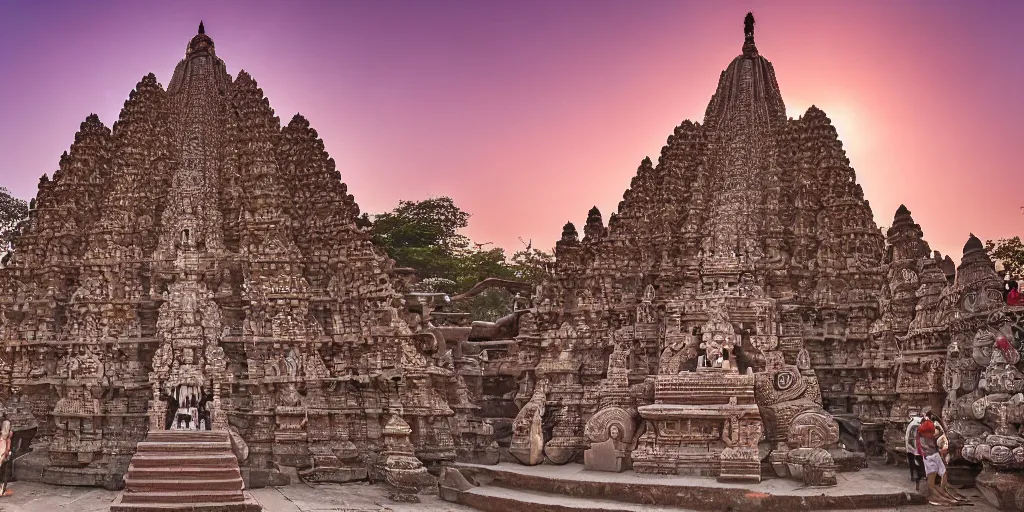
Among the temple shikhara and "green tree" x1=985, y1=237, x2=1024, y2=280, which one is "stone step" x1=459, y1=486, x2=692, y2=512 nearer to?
the temple shikhara

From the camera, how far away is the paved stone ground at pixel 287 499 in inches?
845

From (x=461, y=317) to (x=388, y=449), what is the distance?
851 centimetres

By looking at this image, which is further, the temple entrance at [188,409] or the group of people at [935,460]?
the temple entrance at [188,409]

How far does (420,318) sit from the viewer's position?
1030 inches

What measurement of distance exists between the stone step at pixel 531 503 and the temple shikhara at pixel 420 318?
0.43 meters

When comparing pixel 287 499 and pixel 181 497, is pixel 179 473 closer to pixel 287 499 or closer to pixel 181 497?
pixel 181 497

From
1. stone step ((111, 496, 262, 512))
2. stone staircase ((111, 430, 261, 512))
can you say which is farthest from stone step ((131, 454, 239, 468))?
stone step ((111, 496, 262, 512))

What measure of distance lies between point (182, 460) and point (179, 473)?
0.33 metres

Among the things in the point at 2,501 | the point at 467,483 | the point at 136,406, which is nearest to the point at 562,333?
the point at 467,483

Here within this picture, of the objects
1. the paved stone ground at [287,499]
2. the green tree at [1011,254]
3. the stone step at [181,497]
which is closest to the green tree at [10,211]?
the paved stone ground at [287,499]

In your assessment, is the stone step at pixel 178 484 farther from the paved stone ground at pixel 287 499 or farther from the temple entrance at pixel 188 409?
the temple entrance at pixel 188 409

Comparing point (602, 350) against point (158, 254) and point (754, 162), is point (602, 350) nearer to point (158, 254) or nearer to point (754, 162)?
point (754, 162)

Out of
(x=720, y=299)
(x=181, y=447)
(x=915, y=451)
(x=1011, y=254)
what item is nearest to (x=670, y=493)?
(x=915, y=451)

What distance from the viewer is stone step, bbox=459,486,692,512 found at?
2062 cm
